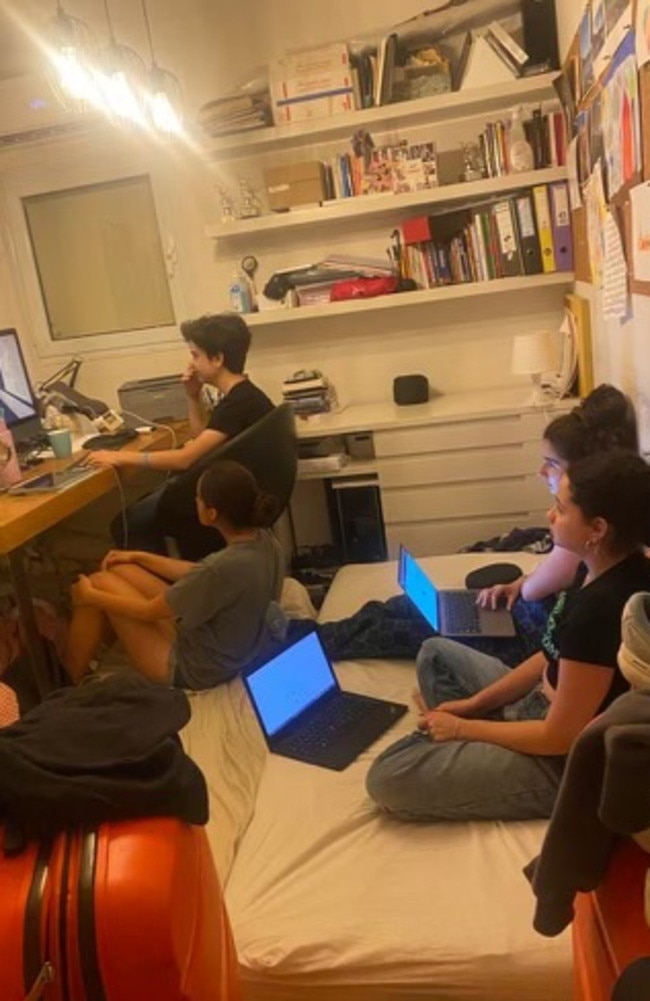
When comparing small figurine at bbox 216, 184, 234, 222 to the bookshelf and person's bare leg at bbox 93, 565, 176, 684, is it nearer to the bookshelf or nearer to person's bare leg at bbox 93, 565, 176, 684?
the bookshelf

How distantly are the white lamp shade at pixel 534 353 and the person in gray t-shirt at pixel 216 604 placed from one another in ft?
3.63

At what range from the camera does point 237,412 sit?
8.68 ft

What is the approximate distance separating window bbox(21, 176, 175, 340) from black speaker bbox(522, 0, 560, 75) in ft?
5.42

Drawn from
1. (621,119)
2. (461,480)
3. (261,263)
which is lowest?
(461,480)

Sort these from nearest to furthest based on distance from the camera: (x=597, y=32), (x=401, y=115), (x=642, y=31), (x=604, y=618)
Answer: (x=604, y=618), (x=642, y=31), (x=597, y=32), (x=401, y=115)

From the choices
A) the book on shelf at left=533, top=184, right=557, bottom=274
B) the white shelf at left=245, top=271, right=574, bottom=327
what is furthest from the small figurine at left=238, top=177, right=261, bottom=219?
the book on shelf at left=533, top=184, right=557, bottom=274

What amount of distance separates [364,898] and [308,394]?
7.32 ft

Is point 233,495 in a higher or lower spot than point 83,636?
higher

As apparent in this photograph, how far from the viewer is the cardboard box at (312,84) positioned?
2916 mm

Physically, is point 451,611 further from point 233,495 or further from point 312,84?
point 312,84

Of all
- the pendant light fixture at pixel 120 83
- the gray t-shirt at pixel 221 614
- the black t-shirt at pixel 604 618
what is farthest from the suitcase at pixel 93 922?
the pendant light fixture at pixel 120 83

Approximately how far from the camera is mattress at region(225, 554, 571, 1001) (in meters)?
1.13

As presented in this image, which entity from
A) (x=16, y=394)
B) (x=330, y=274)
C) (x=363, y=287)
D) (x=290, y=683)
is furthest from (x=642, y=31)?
(x=16, y=394)

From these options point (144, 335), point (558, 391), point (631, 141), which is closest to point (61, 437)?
point (144, 335)
